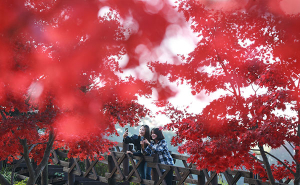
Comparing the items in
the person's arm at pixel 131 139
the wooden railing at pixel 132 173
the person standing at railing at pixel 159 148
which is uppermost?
the person's arm at pixel 131 139

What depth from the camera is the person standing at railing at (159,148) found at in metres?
6.88

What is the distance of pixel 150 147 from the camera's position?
23.2 feet

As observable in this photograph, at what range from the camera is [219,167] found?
4.78m

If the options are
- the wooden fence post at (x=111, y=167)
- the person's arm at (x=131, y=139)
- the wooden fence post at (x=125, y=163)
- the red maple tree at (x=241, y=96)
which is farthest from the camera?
the wooden fence post at (x=111, y=167)

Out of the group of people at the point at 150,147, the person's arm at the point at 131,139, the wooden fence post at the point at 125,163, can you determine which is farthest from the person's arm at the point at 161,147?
the wooden fence post at the point at 125,163

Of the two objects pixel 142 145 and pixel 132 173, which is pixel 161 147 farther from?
pixel 132 173

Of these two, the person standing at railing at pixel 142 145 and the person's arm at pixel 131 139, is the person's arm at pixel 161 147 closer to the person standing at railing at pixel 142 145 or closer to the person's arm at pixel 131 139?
the person standing at railing at pixel 142 145

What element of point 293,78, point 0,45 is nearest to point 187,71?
point 293,78

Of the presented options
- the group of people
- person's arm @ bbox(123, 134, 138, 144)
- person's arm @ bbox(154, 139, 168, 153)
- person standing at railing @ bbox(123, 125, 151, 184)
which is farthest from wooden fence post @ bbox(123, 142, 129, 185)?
person's arm @ bbox(154, 139, 168, 153)

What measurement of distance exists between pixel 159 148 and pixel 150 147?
8.6 inches

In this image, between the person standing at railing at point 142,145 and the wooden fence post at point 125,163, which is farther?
the wooden fence post at point 125,163

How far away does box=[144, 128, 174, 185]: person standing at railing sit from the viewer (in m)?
6.88

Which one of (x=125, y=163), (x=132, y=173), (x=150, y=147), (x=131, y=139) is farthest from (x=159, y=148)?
(x=125, y=163)

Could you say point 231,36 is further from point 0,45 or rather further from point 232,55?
point 0,45
